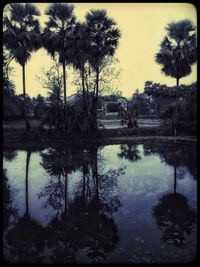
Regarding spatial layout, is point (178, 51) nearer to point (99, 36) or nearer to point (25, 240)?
point (99, 36)

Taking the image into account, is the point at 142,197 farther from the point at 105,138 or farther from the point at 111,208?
the point at 105,138

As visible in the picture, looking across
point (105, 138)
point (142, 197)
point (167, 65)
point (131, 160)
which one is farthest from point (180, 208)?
point (167, 65)

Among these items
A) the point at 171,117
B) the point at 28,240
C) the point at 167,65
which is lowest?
the point at 28,240

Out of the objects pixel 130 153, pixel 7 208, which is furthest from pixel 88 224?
pixel 130 153

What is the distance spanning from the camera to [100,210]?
27.7ft

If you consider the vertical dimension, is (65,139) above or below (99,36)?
below

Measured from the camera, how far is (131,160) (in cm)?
1631

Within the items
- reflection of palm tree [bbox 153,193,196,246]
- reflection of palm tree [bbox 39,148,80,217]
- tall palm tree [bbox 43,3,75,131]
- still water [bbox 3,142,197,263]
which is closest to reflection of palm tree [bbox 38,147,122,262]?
still water [bbox 3,142,197,263]

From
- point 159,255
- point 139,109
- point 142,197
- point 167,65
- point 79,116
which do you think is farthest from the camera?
point 139,109

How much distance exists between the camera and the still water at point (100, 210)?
5.82 meters

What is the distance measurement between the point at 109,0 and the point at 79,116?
20904 millimetres

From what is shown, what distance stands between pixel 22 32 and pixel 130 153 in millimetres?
14106

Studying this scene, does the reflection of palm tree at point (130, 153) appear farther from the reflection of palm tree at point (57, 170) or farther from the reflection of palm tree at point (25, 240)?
the reflection of palm tree at point (25, 240)

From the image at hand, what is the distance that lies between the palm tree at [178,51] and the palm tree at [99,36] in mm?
4879
